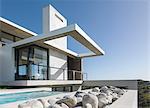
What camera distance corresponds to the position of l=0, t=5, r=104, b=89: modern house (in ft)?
34.6

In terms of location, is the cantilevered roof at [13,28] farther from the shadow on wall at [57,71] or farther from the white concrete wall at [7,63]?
the shadow on wall at [57,71]

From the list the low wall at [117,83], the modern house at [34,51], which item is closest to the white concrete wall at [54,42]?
the modern house at [34,51]

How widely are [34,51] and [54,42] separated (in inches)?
93.6

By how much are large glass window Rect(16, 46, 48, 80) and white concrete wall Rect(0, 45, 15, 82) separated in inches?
16.5

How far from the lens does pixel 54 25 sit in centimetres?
1525

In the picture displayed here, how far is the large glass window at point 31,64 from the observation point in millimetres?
11434

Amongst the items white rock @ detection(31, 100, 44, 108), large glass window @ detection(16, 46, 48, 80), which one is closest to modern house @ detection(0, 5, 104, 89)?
large glass window @ detection(16, 46, 48, 80)

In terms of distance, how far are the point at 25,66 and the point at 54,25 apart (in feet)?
16.8

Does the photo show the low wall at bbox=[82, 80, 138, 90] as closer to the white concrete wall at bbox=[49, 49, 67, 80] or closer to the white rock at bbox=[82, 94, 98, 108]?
the white concrete wall at bbox=[49, 49, 67, 80]

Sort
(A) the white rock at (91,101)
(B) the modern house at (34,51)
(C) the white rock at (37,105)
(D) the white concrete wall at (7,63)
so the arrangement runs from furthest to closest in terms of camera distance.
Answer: (D) the white concrete wall at (7,63) < (B) the modern house at (34,51) < (A) the white rock at (91,101) < (C) the white rock at (37,105)

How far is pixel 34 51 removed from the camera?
12625mm

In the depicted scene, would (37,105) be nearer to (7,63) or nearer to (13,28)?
(7,63)

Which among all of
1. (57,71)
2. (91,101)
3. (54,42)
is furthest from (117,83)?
(91,101)

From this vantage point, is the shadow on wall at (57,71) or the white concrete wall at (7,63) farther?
the shadow on wall at (57,71)
